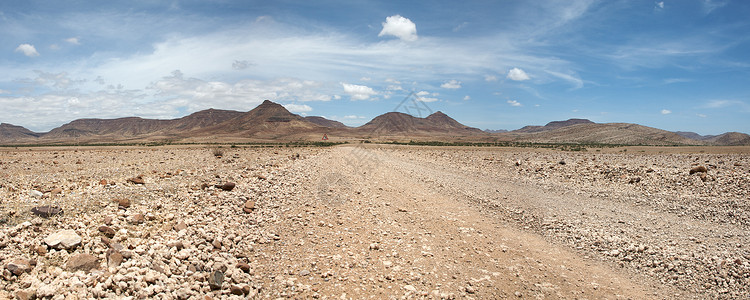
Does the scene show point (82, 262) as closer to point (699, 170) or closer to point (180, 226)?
point (180, 226)

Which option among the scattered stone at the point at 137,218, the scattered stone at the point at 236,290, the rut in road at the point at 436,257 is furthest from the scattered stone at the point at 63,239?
the rut in road at the point at 436,257

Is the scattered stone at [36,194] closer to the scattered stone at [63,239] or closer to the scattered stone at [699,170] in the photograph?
the scattered stone at [63,239]

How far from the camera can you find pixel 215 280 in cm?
561

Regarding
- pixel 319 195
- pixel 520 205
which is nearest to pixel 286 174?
pixel 319 195

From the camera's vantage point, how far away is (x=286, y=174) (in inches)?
628

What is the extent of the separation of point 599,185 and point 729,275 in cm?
1098

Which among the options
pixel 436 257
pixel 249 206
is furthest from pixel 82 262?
pixel 436 257

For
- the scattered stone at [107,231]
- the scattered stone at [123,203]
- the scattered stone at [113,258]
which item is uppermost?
the scattered stone at [123,203]

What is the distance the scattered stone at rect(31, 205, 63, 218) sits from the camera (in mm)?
6797

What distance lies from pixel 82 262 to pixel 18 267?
71 centimetres

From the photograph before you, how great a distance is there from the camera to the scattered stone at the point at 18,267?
190 inches

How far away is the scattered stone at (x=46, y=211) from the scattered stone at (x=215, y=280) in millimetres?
4053

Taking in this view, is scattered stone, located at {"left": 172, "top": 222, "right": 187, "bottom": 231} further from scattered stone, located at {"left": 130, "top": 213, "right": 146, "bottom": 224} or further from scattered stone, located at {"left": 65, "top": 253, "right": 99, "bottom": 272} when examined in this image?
scattered stone, located at {"left": 65, "top": 253, "right": 99, "bottom": 272}

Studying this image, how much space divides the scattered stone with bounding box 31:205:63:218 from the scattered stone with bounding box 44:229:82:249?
1384mm
